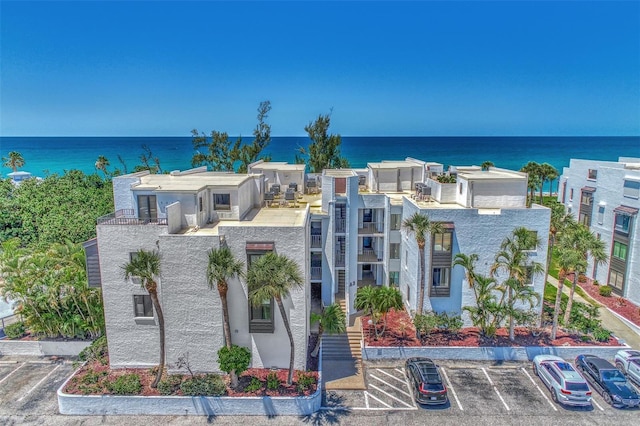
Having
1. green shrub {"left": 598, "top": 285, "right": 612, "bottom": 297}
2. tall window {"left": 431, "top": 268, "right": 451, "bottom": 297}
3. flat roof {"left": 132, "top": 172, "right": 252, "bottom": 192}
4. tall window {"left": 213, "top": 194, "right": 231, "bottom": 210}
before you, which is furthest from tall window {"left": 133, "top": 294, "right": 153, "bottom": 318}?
green shrub {"left": 598, "top": 285, "right": 612, "bottom": 297}

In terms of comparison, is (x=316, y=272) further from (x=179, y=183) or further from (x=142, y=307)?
(x=142, y=307)

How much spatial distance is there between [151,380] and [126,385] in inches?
50.4

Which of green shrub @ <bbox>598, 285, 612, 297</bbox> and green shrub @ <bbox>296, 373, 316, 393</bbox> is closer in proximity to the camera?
green shrub @ <bbox>296, 373, 316, 393</bbox>

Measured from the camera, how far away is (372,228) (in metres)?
30.2

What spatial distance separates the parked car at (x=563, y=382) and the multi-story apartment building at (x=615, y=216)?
15.4 metres

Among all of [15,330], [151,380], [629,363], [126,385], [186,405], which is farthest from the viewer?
[15,330]

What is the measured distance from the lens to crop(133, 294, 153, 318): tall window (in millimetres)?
20941

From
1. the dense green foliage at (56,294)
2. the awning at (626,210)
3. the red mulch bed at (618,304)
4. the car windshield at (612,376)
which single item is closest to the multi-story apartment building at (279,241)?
the dense green foliage at (56,294)

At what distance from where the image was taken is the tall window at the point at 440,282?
84.5 ft

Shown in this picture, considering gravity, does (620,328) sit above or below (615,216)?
below

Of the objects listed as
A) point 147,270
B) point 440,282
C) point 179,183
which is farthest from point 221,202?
point 440,282

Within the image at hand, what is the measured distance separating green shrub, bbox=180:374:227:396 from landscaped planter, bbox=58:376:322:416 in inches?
15.1

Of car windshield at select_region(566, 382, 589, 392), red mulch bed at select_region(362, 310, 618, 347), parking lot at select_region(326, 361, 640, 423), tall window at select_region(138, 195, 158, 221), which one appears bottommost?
parking lot at select_region(326, 361, 640, 423)

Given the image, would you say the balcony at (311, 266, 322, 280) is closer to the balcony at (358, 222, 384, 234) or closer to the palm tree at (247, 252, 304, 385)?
the balcony at (358, 222, 384, 234)
